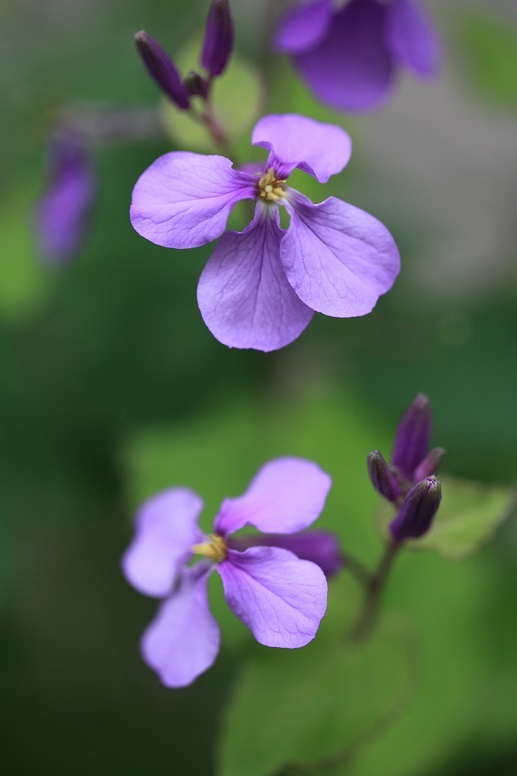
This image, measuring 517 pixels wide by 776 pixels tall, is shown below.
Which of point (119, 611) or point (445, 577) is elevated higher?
point (119, 611)

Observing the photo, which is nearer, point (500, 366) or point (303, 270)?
point (303, 270)

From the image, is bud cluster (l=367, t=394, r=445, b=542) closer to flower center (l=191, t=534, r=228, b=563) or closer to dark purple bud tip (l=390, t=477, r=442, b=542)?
dark purple bud tip (l=390, t=477, r=442, b=542)

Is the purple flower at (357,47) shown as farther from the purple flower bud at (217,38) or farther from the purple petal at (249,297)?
the purple petal at (249,297)

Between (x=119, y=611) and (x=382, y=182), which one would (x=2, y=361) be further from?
(x=382, y=182)

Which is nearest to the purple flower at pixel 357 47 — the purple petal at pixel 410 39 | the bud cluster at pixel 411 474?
the purple petal at pixel 410 39

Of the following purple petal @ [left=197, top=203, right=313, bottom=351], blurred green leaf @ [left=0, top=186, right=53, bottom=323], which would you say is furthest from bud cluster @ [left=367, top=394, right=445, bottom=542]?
blurred green leaf @ [left=0, top=186, right=53, bottom=323]

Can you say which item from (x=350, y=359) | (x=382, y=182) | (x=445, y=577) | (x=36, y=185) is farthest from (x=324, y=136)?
(x=382, y=182)
